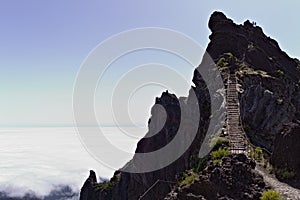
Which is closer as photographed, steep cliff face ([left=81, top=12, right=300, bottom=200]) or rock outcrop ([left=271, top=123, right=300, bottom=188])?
rock outcrop ([left=271, top=123, right=300, bottom=188])

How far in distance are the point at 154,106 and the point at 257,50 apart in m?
22.9

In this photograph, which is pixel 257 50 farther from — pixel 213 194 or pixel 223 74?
pixel 213 194

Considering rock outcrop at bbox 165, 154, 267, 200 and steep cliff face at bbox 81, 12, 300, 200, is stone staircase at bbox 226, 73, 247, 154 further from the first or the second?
rock outcrop at bbox 165, 154, 267, 200

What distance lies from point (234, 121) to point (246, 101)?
448cm

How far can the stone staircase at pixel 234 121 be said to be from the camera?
32.4 metres

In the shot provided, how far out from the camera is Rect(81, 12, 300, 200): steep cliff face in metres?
38.0

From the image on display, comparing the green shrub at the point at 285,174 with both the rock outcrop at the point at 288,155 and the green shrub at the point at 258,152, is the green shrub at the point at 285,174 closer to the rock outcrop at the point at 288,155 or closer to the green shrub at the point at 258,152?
the rock outcrop at the point at 288,155

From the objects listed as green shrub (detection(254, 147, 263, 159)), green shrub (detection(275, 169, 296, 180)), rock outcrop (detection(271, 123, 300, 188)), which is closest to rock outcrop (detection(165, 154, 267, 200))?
green shrub (detection(275, 169, 296, 180))

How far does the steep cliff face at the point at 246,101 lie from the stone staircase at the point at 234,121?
0.76 meters

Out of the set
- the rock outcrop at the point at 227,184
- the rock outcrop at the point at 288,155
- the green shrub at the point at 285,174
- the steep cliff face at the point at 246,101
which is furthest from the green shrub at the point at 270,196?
the green shrub at the point at 285,174

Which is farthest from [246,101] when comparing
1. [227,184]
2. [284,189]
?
[227,184]

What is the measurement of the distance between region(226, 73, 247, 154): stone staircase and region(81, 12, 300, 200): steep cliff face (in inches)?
30.1

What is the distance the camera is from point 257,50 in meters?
60.0

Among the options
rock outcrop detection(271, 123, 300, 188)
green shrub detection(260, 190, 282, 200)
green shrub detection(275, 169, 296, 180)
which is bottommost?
green shrub detection(260, 190, 282, 200)
